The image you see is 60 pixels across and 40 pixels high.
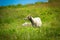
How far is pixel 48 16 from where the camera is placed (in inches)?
88.9

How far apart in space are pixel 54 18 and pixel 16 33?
0.52 metres

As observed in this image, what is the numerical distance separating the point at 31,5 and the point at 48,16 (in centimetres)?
26

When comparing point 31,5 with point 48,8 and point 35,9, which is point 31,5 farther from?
point 48,8

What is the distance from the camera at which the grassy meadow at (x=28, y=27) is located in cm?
212

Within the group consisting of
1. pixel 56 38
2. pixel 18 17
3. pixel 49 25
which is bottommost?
pixel 56 38

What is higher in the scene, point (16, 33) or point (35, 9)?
point (35, 9)

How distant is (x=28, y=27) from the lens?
2176mm

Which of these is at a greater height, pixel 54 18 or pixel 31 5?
pixel 31 5

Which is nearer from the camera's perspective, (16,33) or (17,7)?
(16,33)

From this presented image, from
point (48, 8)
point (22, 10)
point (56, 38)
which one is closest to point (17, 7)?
point (22, 10)

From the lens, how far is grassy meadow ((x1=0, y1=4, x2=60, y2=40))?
6.96ft

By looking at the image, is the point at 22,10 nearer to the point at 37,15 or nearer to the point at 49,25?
the point at 37,15

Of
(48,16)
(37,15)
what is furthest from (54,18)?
(37,15)

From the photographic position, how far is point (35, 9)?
7.45 feet
